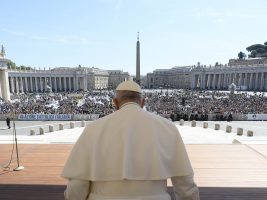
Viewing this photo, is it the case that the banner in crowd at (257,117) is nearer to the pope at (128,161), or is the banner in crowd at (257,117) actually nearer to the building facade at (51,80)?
the pope at (128,161)

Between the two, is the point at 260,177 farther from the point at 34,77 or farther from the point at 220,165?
the point at 34,77

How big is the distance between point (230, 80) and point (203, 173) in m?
101

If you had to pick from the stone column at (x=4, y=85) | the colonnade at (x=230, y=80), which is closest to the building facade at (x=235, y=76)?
the colonnade at (x=230, y=80)

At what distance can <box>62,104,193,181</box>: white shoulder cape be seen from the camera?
1.75m

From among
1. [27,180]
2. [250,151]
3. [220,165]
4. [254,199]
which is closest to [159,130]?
[254,199]

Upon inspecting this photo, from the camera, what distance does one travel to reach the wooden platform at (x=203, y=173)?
5266 mm

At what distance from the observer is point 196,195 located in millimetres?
1805

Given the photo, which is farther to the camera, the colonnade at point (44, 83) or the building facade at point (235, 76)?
the colonnade at point (44, 83)

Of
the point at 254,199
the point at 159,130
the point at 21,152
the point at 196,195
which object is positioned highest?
the point at 159,130

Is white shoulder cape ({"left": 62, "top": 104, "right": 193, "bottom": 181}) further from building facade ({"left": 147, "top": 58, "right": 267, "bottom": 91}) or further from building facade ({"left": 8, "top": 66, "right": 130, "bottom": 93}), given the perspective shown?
building facade ({"left": 147, "top": 58, "right": 267, "bottom": 91})

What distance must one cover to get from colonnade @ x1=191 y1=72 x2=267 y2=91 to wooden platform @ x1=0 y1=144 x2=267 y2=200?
87.0m

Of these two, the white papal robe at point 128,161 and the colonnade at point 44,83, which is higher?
the white papal robe at point 128,161

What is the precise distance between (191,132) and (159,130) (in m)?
18.1

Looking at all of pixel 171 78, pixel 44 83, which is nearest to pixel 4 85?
pixel 44 83
